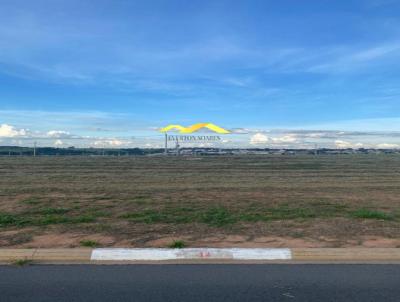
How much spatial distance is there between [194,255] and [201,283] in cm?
135

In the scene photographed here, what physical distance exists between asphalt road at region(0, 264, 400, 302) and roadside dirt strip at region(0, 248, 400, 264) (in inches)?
13.9

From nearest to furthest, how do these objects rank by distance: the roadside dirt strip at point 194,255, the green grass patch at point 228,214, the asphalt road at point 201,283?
the asphalt road at point 201,283 < the roadside dirt strip at point 194,255 < the green grass patch at point 228,214

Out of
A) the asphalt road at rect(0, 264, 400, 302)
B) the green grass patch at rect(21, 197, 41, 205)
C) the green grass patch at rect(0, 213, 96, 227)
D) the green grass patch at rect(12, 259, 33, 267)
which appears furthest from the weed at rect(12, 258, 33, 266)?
the green grass patch at rect(21, 197, 41, 205)

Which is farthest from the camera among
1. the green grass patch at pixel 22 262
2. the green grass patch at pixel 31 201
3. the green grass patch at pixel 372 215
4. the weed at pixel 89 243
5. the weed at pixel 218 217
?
the green grass patch at pixel 31 201

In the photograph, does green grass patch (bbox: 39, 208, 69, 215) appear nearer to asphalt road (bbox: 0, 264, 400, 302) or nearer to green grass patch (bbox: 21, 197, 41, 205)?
green grass patch (bbox: 21, 197, 41, 205)

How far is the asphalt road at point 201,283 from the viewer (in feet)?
18.1

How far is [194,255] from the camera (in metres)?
7.37

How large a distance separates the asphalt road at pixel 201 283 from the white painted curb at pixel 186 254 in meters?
0.40

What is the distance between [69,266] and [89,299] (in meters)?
1.59

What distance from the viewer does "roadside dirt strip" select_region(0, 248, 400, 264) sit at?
7.23m

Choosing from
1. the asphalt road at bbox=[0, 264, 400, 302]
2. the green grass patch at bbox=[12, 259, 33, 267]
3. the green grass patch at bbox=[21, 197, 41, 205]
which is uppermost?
the green grass patch at bbox=[21, 197, 41, 205]

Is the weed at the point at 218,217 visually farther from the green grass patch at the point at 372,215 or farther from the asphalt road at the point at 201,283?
the asphalt road at the point at 201,283

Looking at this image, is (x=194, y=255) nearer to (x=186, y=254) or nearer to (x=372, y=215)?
(x=186, y=254)

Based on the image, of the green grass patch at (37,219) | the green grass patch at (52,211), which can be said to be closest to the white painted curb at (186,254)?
the green grass patch at (37,219)
